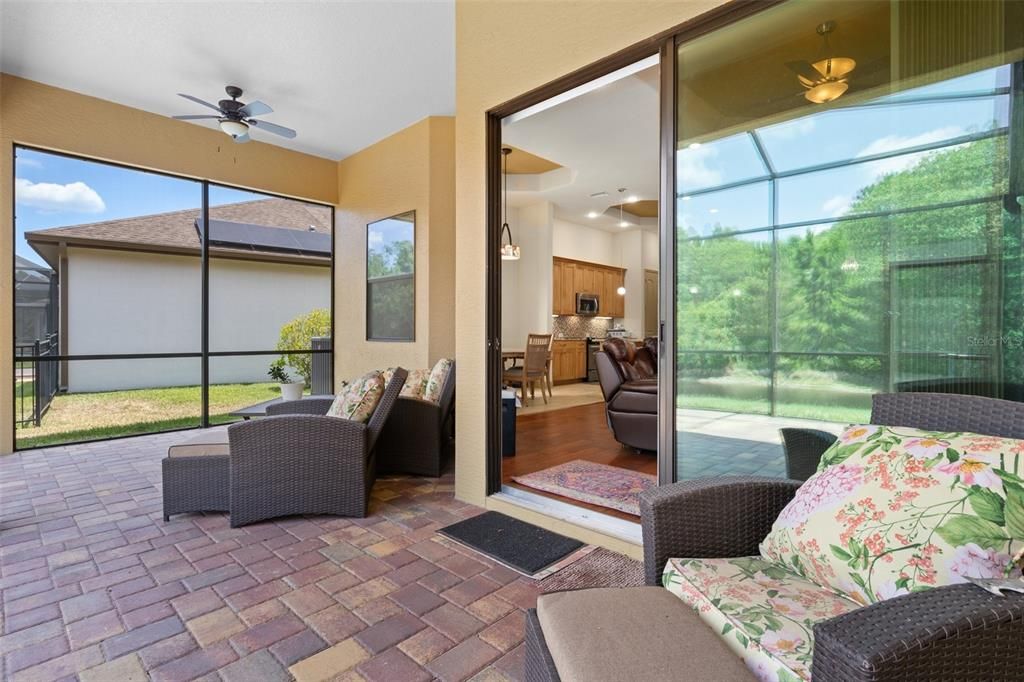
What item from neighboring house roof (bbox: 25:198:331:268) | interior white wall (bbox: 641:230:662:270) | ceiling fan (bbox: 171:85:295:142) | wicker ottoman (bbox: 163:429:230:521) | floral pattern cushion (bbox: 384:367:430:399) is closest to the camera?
wicker ottoman (bbox: 163:429:230:521)

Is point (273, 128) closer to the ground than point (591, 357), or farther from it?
farther from it

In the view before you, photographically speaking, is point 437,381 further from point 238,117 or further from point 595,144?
point 595,144

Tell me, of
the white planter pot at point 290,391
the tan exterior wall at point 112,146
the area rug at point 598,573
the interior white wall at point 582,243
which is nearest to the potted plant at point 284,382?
the white planter pot at point 290,391

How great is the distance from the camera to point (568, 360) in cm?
948

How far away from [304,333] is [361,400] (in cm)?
409

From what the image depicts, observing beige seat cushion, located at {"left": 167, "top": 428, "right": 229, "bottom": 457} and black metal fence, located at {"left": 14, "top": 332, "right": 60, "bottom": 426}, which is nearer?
beige seat cushion, located at {"left": 167, "top": 428, "right": 229, "bottom": 457}

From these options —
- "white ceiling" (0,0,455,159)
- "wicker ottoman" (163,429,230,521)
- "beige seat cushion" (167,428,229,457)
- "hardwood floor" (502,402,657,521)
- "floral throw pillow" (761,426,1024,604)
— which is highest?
"white ceiling" (0,0,455,159)

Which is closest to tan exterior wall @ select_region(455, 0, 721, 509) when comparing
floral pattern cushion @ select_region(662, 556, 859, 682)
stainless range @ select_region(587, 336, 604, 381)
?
floral pattern cushion @ select_region(662, 556, 859, 682)

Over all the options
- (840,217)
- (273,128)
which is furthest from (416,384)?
(840,217)

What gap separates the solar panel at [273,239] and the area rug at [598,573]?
549cm

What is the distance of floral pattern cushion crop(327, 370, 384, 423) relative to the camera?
2.88 m

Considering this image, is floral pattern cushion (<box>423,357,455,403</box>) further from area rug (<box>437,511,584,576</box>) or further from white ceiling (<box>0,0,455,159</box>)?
white ceiling (<box>0,0,455,159</box>)

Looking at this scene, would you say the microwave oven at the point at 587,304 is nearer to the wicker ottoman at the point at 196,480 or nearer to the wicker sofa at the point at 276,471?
the wicker sofa at the point at 276,471

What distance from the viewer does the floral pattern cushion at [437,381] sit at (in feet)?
12.4
